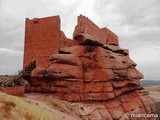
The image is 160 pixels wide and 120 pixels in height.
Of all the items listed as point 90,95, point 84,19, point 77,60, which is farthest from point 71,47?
point 90,95

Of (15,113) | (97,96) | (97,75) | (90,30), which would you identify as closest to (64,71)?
(97,75)

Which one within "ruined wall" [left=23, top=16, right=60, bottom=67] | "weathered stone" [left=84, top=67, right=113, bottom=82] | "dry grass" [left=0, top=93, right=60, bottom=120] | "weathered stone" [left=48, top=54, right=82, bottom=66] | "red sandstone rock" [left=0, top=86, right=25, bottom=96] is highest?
"ruined wall" [left=23, top=16, right=60, bottom=67]

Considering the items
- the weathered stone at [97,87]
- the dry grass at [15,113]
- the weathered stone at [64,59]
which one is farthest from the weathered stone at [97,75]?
the dry grass at [15,113]

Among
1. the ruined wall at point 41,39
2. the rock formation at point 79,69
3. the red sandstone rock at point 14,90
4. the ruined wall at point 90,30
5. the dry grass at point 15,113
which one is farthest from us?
the ruined wall at point 90,30

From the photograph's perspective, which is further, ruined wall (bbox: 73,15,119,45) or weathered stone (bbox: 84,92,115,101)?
ruined wall (bbox: 73,15,119,45)

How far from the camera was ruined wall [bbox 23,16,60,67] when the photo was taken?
30531 millimetres

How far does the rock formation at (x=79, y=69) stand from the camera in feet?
91.9

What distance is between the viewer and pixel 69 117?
74.6 ft

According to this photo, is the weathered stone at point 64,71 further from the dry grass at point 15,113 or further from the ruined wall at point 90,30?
the dry grass at point 15,113

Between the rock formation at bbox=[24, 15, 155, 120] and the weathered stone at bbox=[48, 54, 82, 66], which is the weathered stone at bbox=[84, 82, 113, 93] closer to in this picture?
the rock formation at bbox=[24, 15, 155, 120]

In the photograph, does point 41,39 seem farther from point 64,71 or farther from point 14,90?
point 14,90

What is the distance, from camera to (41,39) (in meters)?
31.4

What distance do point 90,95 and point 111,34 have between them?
58.8ft

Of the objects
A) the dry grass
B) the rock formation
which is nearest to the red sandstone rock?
the rock formation
